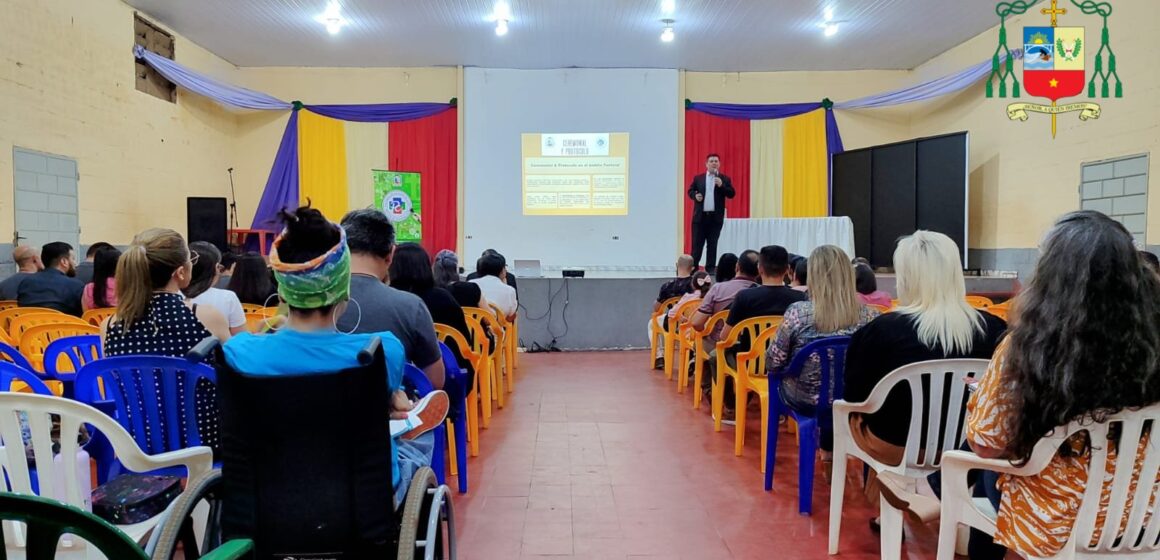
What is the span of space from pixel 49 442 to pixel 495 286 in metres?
3.49

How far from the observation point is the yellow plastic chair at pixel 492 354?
383 cm

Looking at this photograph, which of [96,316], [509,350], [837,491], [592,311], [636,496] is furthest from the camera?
[592,311]

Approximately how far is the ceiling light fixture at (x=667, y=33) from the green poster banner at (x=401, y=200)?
3.67 meters

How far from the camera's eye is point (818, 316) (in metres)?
2.70

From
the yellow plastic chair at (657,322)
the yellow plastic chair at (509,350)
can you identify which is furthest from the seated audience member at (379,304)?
the yellow plastic chair at (657,322)

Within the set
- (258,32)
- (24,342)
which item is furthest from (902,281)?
(258,32)

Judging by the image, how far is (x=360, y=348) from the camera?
4.18 feet

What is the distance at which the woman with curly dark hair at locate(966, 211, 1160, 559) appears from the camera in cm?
125

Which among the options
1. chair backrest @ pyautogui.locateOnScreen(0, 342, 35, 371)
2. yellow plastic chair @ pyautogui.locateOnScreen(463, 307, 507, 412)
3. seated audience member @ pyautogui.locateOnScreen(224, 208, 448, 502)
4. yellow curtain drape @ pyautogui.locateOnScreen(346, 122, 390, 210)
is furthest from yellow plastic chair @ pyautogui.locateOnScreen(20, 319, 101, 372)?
yellow curtain drape @ pyautogui.locateOnScreen(346, 122, 390, 210)

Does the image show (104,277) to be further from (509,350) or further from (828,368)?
(828,368)

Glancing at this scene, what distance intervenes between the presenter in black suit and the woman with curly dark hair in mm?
6310

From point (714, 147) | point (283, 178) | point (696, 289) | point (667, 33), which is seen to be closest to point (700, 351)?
point (696, 289)

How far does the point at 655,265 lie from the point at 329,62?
5.23 m

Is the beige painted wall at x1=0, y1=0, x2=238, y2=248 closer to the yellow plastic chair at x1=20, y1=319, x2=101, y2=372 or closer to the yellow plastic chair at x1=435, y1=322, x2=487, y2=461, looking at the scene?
the yellow plastic chair at x1=20, y1=319, x2=101, y2=372
